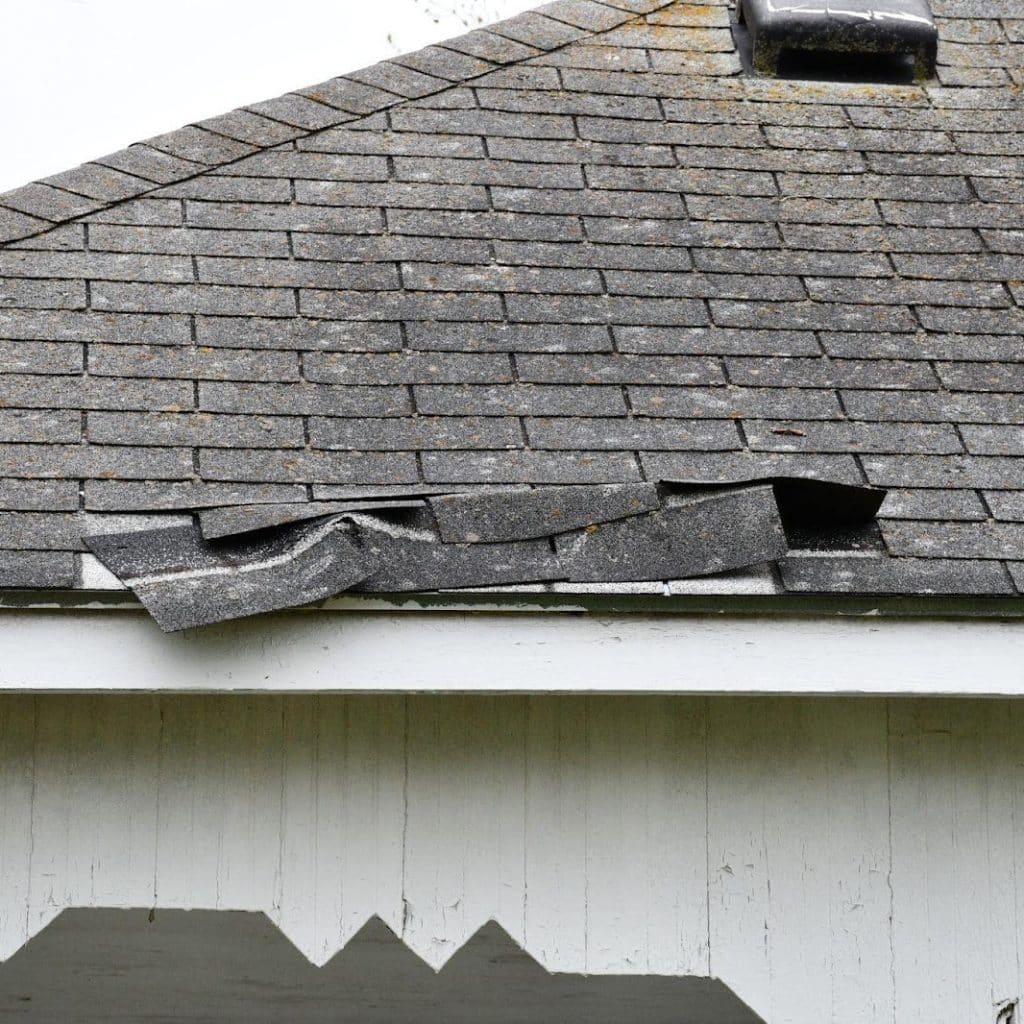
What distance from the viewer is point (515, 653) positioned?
8.54ft

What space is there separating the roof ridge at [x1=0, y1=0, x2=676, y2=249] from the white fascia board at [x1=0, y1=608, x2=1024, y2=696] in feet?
5.22

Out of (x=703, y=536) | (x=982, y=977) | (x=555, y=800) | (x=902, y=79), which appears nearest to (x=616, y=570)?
(x=703, y=536)

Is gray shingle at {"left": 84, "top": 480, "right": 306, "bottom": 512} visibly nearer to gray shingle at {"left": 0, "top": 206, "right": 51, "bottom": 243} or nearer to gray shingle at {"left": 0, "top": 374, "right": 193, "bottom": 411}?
gray shingle at {"left": 0, "top": 374, "right": 193, "bottom": 411}

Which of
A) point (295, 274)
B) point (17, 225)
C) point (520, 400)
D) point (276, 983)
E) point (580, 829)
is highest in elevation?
point (17, 225)

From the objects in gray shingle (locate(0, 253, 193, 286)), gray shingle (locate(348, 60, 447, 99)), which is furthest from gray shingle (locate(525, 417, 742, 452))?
gray shingle (locate(348, 60, 447, 99))

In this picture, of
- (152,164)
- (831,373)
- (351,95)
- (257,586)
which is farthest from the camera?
(351,95)

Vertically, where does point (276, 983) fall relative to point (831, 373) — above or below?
below

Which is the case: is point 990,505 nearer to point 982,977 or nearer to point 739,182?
point 982,977

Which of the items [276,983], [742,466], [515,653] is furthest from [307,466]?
[276,983]

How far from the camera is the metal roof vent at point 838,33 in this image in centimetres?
471

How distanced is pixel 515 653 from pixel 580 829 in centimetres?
57

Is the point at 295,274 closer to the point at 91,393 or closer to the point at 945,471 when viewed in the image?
the point at 91,393

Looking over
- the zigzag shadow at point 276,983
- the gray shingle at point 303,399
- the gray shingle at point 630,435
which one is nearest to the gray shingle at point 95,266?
the gray shingle at point 303,399

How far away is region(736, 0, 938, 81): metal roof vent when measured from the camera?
4.71 meters
